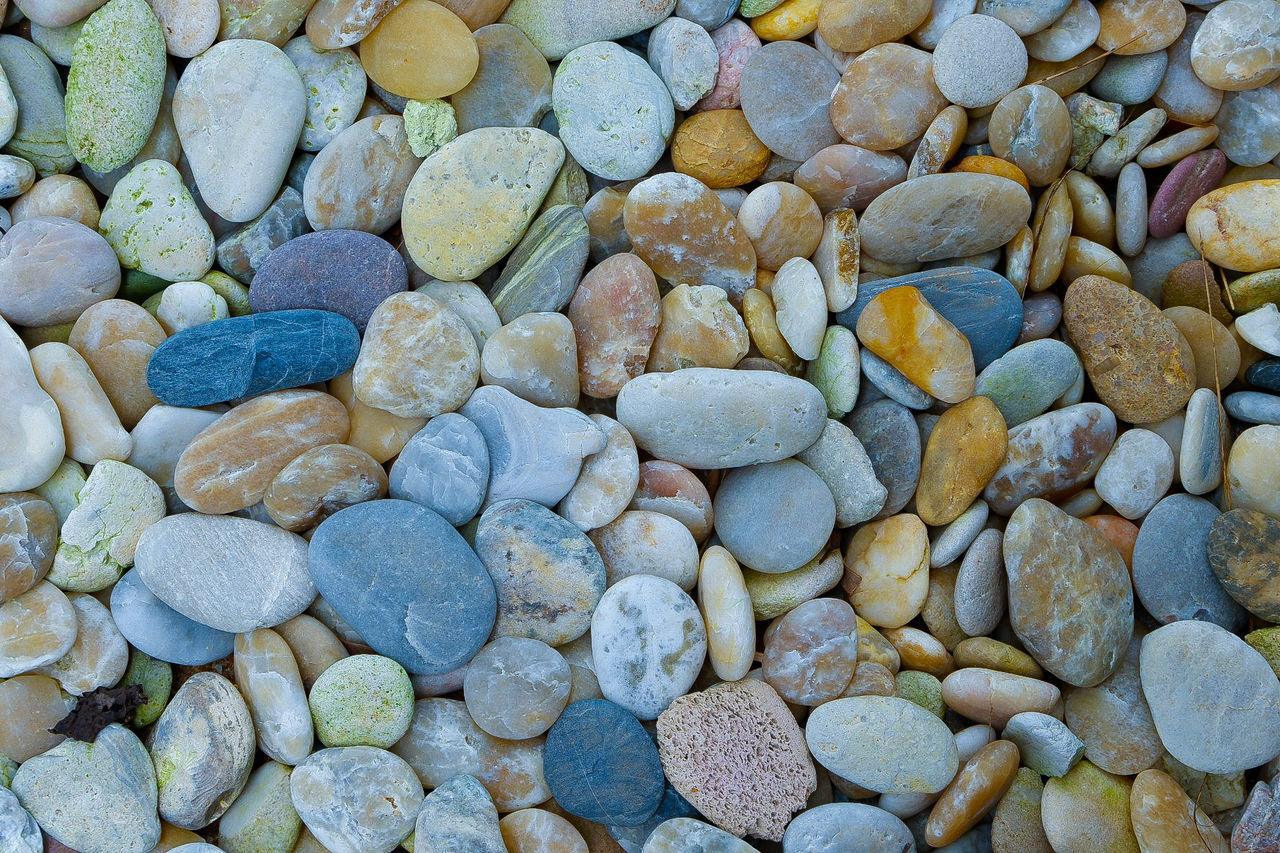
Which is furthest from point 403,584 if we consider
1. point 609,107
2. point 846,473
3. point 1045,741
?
point 1045,741

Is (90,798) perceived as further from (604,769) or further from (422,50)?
(422,50)

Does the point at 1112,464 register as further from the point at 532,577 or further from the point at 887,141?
the point at 532,577

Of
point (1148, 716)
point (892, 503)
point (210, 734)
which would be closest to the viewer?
point (210, 734)

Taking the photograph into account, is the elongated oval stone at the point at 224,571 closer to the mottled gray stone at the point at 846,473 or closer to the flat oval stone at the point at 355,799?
the flat oval stone at the point at 355,799

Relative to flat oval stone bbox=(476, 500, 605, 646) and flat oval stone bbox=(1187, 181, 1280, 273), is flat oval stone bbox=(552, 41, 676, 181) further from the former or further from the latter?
flat oval stone bbox=(1187, 181, 1280, 273)

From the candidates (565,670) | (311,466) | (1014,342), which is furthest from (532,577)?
(1014,342)

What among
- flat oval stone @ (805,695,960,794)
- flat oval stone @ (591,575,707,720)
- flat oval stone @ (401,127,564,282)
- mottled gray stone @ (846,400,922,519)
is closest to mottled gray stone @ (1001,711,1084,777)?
flat oval stone @ (805,695,960,794)
